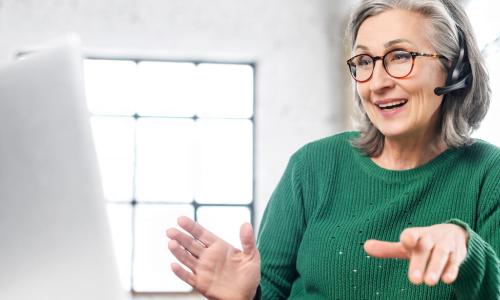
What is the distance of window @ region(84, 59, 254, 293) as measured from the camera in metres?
3.85

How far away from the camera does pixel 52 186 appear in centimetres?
49

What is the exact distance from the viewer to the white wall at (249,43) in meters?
3.86

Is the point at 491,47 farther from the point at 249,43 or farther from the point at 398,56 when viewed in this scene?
the point at 249,43

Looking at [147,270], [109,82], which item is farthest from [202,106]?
[147,270]

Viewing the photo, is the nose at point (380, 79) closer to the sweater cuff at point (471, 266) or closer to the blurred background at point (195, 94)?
the sweater cuff at point (471, 266)

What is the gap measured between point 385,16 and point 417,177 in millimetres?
329

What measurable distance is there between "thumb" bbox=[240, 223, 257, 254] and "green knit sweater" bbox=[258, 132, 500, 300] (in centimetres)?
23

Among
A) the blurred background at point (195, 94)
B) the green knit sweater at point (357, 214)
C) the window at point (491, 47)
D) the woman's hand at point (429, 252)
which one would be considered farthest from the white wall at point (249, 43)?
the woman's hand at point (429, 252)

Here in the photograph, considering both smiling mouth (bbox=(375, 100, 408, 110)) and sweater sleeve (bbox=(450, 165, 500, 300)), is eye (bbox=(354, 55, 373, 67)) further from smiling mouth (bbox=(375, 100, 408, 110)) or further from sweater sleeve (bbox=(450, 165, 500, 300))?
sweater sleeve (bbox=(450, 165, 500, 300))

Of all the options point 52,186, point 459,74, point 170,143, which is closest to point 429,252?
point 52,186

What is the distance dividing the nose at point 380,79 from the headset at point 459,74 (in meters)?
0.10

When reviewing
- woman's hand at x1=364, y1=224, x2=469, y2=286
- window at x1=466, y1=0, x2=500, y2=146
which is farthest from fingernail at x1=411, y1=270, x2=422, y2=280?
window at x1=466, y1=0, x2=500, y2=146

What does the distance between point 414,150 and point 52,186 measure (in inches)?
40.8

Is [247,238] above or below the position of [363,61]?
below
